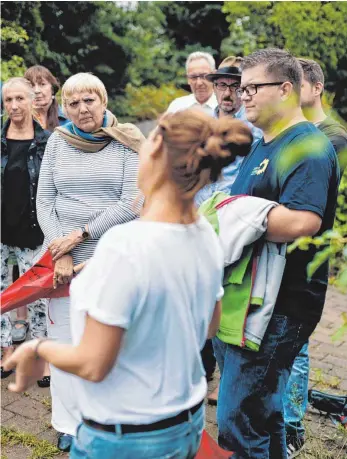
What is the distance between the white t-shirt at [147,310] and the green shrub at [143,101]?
11.3 m

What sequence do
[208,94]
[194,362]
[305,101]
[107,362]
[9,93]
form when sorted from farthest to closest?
[208,94], [9,93], [305,101], [194,362], [107,362]

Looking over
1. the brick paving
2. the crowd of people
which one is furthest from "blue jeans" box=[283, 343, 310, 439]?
the brick paving

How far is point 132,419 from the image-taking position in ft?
5.59

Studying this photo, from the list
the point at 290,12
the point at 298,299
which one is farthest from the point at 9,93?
the point at 290,12

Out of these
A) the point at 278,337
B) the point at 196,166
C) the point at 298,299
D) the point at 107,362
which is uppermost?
the point at 196,166

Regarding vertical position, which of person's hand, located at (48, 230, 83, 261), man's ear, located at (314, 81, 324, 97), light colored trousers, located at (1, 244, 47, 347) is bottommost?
light colored trousers, located at (1, 244, 47, 347)

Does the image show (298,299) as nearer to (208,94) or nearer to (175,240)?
(175,240)

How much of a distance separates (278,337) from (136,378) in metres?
1.08

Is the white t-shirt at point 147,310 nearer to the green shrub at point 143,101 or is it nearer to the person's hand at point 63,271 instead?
the person's hand at point 63,271

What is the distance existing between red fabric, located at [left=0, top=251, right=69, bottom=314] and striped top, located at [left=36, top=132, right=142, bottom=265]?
6.3 inches

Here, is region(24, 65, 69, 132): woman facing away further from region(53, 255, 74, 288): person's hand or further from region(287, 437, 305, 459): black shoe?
region(287, 437, 305, 459): black shoe

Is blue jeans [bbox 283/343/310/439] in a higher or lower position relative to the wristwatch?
lower

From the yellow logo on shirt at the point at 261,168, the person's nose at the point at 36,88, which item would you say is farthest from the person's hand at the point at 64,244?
the person's nose at the point at 36,88

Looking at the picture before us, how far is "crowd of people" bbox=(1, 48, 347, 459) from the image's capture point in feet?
5.41
